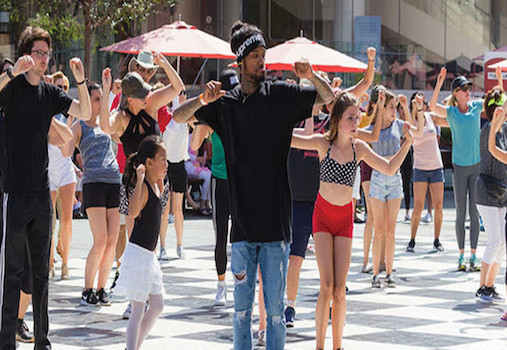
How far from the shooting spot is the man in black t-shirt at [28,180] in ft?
24.1

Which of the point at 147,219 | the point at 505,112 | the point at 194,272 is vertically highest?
the point at 505,112

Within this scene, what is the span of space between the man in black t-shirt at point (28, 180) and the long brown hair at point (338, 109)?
1798 mm

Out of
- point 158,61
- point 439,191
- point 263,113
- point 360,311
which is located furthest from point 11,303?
point 439,191

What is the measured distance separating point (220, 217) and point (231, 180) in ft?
13.4

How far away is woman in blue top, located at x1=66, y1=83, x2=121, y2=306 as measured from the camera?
33.4ft

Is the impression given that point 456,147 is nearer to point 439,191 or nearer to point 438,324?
point 439,191

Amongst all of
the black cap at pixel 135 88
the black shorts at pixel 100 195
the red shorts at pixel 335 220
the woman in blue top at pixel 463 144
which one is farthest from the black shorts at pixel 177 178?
the red shorts at pixel 335 220

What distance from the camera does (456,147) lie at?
13.3m

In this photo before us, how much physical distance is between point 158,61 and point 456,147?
6.55 meters

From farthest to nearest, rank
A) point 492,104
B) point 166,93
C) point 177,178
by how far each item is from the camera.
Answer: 1. point 177,178
2. point 492,104
3. point 166,93

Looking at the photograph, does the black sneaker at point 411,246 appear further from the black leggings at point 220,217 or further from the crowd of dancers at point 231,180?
the black leggings at point 220,217

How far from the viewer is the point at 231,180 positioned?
6266 millimetres

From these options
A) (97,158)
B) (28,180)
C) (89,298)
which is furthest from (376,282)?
(28,180)

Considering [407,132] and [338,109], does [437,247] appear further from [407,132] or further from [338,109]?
[338,109]
